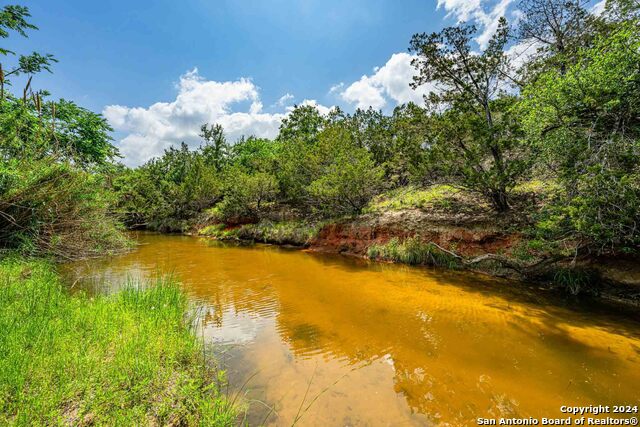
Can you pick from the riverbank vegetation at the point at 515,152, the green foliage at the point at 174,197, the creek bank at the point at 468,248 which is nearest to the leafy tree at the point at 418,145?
the riverbank vegetation at the point at 515,152

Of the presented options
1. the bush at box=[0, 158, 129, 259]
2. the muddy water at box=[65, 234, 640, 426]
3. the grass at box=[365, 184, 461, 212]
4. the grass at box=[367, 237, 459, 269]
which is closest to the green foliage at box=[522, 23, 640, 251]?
the muddy water at box=[65, 234, 640, 426]

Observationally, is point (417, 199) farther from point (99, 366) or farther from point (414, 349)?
point (99, 366)

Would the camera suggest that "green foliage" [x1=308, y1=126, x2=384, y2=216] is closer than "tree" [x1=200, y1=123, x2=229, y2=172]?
Yes

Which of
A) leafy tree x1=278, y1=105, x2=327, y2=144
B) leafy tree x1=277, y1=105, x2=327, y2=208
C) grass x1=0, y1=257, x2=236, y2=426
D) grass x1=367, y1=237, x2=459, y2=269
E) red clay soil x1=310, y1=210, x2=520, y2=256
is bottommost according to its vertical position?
grass x1=0, y1=257, x2=236, y2=426

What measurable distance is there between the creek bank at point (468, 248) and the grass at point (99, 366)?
844 cm

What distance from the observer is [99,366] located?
299cm

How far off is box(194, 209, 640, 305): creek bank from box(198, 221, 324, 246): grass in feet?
0.28

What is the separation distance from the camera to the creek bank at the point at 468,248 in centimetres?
700

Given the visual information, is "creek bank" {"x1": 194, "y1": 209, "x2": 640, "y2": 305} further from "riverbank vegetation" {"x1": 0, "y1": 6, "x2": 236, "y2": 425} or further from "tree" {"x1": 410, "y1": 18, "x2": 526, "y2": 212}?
"riverbank vegetation" {"x1": 0, "y1": 6, "x2": 236, "y2": 425}

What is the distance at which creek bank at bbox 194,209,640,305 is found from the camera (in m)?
7.00

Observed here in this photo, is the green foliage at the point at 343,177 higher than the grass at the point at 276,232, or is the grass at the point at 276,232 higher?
the green foliage at the point at 343,177

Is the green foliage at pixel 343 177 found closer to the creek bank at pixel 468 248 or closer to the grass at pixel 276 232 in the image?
the creek bank at pixel 468 248

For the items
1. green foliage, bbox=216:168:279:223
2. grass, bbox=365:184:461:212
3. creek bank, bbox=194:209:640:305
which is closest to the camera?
creek bank, bbox=194:209:640:305

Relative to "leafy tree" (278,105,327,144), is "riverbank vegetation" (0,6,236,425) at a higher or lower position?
lower
